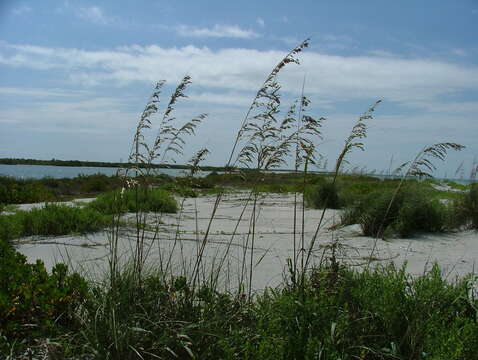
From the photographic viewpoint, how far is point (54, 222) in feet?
21.7

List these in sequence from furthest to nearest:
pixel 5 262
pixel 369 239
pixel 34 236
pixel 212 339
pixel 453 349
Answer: pixel 369 239
pixel 34 236
pixel 5 262
pixel 212 339
pixel 453 349

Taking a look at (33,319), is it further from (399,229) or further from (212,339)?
(399,229)

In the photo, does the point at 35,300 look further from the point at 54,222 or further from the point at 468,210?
the point at 468,210

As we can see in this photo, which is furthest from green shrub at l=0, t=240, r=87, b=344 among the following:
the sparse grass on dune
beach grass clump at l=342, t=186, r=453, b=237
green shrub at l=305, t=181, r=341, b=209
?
green shrub at l=305, t=181, r=341, b=209

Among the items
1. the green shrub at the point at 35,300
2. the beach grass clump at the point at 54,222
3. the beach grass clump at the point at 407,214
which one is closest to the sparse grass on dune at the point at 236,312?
the green shrub at the point at 35,300

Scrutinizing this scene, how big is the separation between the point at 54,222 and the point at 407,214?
5392 mm

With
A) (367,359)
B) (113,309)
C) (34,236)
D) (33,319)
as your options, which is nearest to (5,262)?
(33,319)

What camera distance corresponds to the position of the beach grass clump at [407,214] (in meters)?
7.26

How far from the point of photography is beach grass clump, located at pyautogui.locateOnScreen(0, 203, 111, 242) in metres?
6.53

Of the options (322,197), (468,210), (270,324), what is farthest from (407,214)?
(270,324)

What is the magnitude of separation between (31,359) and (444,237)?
6363 millimetres

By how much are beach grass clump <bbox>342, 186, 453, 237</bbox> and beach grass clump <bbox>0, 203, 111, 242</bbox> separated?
4136 millimetres

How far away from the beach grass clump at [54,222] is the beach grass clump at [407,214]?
4.14 m

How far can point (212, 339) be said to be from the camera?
2.67m
